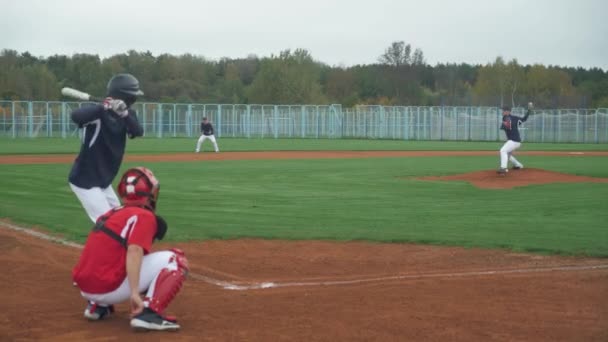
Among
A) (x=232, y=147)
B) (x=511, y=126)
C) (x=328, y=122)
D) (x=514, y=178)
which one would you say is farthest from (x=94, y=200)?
(x=328, y=122)

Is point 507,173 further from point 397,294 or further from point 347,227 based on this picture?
point 397,294

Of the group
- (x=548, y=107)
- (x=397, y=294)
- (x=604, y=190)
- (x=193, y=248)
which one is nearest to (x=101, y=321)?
(x=397, y=294)

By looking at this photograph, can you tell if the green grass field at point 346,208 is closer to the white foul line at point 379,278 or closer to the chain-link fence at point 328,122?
the white foul line at point 379,278

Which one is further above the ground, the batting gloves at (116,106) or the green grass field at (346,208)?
the batting gloves at (116,106)

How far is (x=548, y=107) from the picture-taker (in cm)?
8050

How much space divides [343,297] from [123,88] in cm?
284

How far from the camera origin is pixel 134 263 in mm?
6180

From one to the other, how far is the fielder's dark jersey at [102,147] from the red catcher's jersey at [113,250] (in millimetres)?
1396

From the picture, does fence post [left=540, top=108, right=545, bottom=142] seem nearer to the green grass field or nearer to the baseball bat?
the green grass field

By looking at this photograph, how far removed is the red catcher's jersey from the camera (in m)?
6.26

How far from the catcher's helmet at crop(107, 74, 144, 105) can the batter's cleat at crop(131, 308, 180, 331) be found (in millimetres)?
2321

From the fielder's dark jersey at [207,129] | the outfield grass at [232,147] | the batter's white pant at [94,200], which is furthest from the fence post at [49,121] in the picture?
the batter's white pant at [94,200]

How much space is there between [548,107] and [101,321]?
7854cm

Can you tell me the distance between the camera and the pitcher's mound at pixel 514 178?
22.7m
